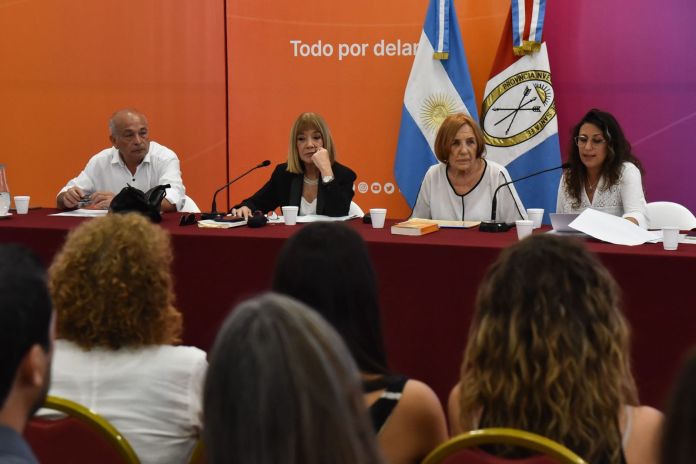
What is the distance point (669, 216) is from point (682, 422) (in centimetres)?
372

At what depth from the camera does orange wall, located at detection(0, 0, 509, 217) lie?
17.9 feet

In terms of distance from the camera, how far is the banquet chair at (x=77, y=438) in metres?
1.47

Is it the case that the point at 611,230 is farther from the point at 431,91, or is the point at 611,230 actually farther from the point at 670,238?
the point at 431,91

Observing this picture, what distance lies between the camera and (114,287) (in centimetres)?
174

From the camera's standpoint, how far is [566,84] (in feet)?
16.6

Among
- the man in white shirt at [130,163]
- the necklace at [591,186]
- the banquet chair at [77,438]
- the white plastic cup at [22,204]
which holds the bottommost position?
the banquet chair at [77,438]

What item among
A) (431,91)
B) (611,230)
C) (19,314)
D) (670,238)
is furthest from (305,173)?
(19,314)

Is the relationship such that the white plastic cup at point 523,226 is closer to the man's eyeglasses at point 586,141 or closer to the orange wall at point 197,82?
the man's eyeglasses at point 586,141

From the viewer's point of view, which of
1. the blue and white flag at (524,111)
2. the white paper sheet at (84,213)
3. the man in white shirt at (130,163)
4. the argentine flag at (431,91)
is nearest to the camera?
the white paper sheet at (84,213)

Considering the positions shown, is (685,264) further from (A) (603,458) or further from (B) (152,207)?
(B) (152,207)

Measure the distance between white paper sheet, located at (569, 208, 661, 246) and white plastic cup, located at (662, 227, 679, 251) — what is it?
0.13m

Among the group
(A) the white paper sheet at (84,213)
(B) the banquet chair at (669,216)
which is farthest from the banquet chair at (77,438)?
(B) the banquet chair at (669,216)

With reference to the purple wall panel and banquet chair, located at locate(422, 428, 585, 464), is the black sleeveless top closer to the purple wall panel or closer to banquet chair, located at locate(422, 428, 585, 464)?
banquet chair, located at locate(422, 428, 585, 464)

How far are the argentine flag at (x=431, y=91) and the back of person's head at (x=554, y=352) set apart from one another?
11.8 ft
